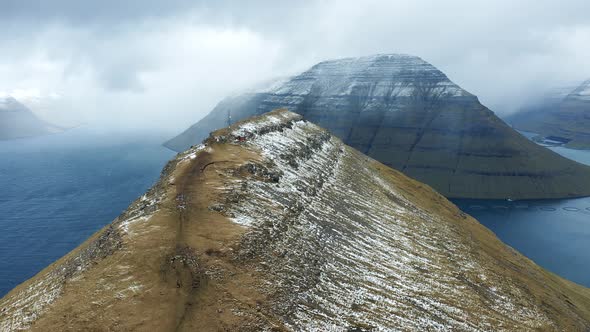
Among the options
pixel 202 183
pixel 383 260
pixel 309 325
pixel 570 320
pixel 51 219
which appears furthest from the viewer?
pixel 51 219

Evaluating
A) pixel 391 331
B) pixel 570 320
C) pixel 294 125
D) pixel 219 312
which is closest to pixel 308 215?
pixel 391 331

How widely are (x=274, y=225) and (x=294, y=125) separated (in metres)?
81.7

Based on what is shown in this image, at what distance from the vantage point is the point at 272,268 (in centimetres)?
4625

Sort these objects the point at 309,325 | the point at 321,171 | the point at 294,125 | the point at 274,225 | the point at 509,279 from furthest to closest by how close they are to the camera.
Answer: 1. the point at 294,125
2. the point at 321,171
3. the point at 509,279
4. the point at 274,225
5. the point at 309,325

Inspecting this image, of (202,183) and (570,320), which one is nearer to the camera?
(202,183)

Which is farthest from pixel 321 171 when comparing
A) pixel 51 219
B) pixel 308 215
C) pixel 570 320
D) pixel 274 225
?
pixel 51 219

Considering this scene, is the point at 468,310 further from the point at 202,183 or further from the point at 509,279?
the point at 202,183

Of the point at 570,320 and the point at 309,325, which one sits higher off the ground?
the point at 309,325

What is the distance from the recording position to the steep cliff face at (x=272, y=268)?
121 ft

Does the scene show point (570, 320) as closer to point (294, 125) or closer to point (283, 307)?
point (283, 307)

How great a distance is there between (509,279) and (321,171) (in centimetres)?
5090

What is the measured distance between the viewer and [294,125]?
134375 millimetres

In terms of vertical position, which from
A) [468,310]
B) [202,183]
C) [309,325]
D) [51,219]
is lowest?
[51,219]

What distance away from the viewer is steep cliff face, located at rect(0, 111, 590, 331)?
3700cm
